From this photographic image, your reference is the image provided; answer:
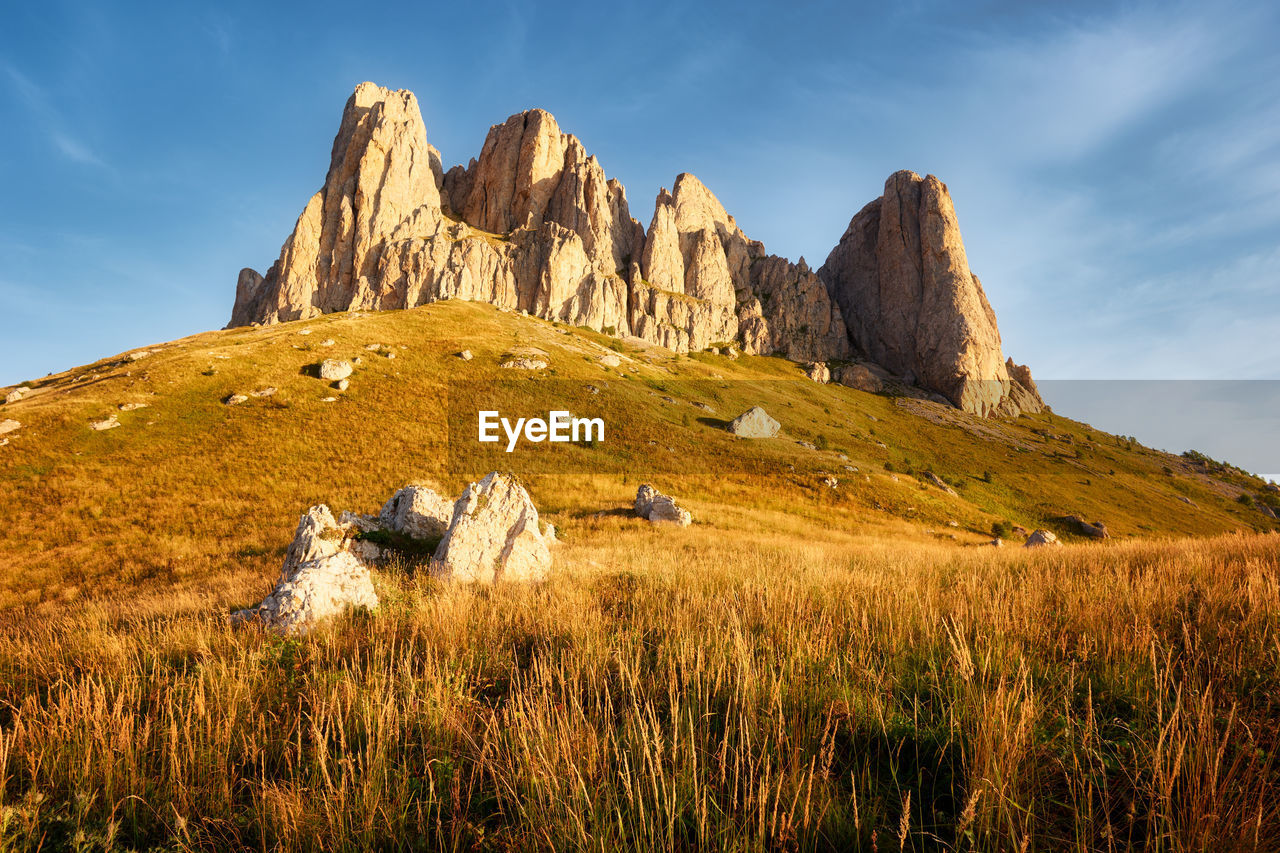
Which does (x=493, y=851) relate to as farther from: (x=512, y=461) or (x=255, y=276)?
(x=255, y=276)

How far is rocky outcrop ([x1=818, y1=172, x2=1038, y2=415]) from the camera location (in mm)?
121688

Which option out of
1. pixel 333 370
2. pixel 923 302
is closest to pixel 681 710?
pixel 333 370

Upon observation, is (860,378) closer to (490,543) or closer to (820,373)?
(820,373)

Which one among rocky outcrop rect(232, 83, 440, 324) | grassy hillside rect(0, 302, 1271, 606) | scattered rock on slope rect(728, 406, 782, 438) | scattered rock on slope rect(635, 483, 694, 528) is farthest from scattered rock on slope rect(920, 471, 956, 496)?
rocky outcrop rect(232, 83, 440, 324)

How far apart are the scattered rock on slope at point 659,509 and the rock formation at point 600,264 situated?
112652mm

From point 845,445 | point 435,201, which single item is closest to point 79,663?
point 845,445

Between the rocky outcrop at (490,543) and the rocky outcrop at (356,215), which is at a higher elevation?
the rocky outcrop at (356,215)

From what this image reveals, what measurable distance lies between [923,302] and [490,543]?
153970 mm

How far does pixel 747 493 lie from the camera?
110ft

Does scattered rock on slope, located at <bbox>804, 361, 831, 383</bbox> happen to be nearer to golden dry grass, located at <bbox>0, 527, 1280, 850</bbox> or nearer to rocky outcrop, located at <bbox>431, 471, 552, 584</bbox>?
rocky outcrop, located at <bbox>431, 471, 552, 584</bbox>

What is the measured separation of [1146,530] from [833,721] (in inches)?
2841

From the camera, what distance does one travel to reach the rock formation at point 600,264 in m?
127

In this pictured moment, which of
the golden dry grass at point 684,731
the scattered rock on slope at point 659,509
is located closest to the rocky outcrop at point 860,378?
the scattered rock on slope at point 659,509

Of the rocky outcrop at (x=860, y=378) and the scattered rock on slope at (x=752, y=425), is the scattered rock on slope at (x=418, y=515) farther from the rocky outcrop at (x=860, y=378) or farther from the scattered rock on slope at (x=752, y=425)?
the rocky outcrop at (x=860, y=378)
